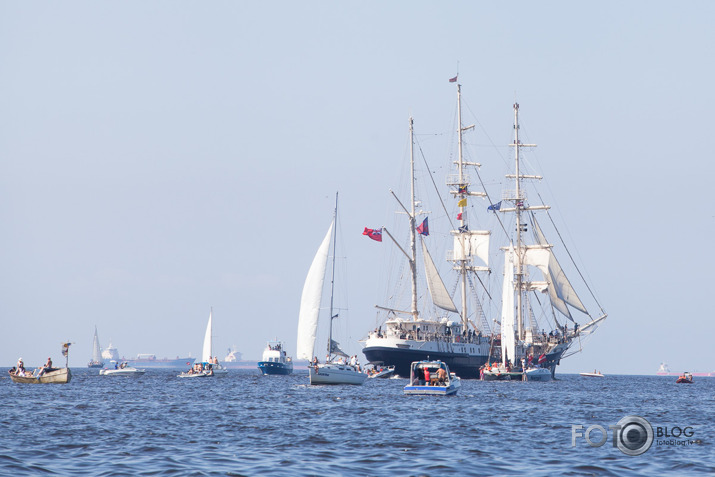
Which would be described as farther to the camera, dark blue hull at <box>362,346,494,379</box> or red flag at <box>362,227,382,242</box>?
dark blue hull at <box>362,346,494,379</box>

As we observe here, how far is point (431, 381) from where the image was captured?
224 feet

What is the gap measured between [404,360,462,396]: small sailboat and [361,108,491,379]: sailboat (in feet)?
121

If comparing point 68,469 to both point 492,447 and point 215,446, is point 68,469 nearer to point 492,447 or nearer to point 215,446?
point 215,446

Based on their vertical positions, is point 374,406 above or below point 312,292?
below

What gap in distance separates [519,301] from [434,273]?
21193 millimetres

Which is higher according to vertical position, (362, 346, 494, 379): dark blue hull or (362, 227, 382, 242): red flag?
(362, 227, 382, 242): red flag

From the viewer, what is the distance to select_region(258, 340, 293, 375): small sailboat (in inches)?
5807

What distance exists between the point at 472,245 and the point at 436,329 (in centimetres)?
2348

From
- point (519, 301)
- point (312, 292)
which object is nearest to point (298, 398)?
point (312, 292)

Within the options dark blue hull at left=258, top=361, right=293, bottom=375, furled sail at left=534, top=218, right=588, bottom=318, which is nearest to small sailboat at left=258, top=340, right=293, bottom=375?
dark blue hull at left=258, top=361, right=293, bottom=375

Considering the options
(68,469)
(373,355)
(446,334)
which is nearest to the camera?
(68,469)

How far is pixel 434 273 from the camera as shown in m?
126

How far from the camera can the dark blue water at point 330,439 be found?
29922mm

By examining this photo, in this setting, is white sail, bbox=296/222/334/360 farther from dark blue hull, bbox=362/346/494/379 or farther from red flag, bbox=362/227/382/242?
dark blue hull, bbox=362/346/494/379
